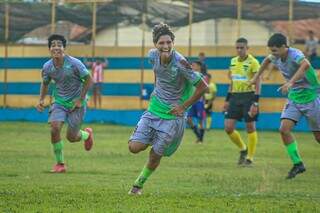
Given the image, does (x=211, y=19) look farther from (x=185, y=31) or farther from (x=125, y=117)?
(x=125, y=117)

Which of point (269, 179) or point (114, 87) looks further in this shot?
point (114, 87)

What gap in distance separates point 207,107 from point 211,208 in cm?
1978

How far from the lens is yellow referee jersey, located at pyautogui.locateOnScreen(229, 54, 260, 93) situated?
55.2 feet

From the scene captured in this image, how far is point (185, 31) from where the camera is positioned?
32656 mm

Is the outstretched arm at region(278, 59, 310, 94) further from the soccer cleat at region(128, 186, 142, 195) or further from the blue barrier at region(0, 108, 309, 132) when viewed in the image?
the blue barrier at region(0, 108, 309, 132)

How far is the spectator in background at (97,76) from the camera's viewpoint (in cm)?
3381

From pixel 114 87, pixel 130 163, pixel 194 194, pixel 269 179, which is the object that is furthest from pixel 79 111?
pixel 114 87

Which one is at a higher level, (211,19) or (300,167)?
(211,19)

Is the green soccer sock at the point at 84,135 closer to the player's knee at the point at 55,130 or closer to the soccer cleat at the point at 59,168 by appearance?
the player's knee at the point at 55,130

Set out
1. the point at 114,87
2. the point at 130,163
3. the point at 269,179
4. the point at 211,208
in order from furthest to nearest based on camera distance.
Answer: the point at 114,87 → the point at 130,163 → the point at 269,179 → the point at 211,208

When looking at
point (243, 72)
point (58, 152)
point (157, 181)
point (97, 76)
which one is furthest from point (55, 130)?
point (97, 76)

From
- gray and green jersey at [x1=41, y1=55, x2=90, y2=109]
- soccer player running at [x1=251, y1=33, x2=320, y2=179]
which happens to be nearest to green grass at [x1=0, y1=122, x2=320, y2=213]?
soccer player running at [x1=251, y1=33, x2=320, y2=179]

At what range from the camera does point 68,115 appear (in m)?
15.1

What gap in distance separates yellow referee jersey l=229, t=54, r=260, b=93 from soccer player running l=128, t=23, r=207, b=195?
569 cm
